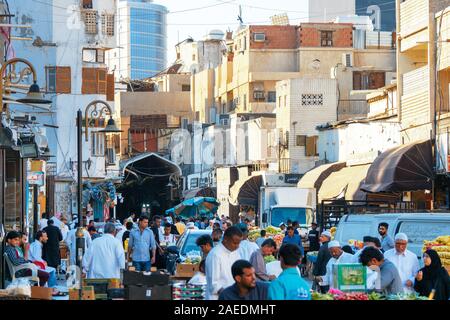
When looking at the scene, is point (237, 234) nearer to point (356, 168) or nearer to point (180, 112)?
point (356, 168)

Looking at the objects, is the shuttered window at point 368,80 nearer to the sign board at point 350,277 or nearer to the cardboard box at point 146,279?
the sign board at point 350,277

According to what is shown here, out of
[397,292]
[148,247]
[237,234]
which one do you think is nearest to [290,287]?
[237,234]

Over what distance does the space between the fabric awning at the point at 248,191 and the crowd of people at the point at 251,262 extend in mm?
39975

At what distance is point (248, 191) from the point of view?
72750 millimetres

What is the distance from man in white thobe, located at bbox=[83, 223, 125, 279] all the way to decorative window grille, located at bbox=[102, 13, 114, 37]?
1889 inches

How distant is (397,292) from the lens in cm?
1712

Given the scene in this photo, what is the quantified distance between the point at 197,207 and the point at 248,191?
3.72 metres

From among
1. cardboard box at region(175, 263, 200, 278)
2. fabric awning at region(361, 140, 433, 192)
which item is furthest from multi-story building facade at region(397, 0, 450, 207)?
cardboard box at region(175, 263, 200, 278)

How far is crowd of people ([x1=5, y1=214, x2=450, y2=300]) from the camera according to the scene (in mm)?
12672

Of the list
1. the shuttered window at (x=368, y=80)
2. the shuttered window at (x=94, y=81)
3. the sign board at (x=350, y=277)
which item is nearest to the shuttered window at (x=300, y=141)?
the shuttered window at (x=368, y=80)

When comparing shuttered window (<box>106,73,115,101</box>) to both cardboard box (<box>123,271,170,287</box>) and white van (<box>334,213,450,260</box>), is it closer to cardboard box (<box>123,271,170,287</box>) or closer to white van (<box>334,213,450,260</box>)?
white van (<box>334,213,450,260</box>)

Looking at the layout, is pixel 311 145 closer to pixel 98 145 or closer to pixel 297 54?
pixel 98 145


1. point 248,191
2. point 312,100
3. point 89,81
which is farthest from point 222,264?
point 312,100

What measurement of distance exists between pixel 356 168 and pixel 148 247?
3045 cm
